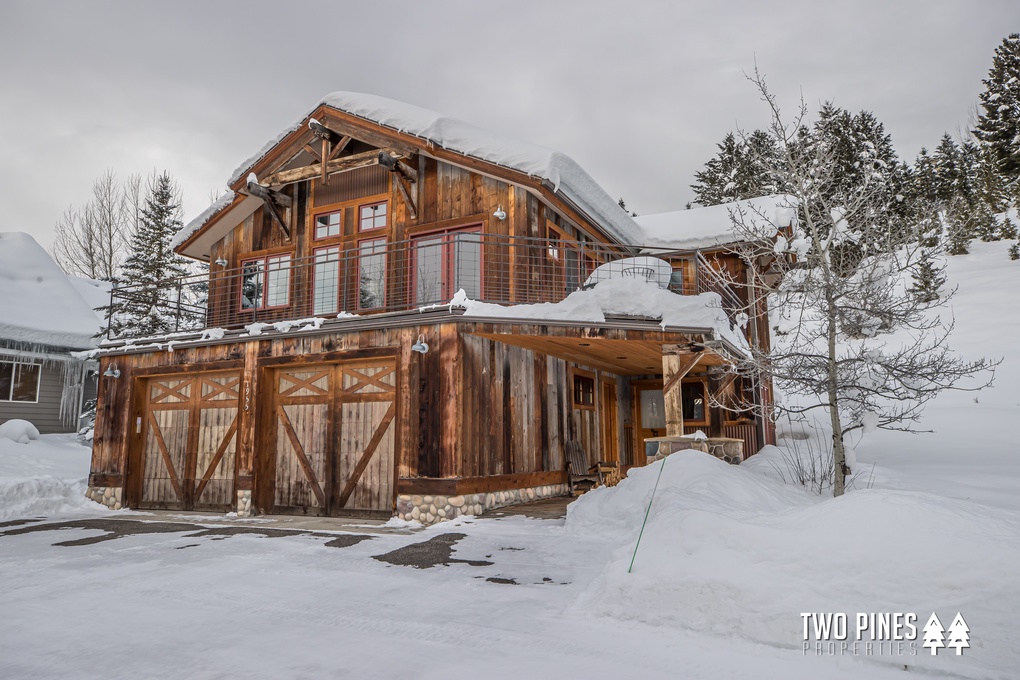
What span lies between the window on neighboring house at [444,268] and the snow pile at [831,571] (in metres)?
6.96

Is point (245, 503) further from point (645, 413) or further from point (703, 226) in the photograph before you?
point (703, 226)

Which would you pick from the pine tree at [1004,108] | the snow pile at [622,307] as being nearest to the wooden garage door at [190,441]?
the snow pile at [622,307]

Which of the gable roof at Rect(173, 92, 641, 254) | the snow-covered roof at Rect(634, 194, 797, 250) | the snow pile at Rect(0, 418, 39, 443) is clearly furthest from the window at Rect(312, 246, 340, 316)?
the snow pile at Rect(0, 418, 39, 443)

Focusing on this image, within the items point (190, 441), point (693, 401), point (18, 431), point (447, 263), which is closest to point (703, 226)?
point (693, 401)

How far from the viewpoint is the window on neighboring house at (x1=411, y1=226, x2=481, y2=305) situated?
11648mm

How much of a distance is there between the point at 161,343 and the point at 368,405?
522 cm

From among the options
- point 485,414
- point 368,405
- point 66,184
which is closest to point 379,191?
point 368,405

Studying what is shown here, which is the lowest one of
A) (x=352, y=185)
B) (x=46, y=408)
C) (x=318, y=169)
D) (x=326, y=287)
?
(x=46, y=408)

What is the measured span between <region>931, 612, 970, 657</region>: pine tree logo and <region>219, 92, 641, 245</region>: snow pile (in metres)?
8.81

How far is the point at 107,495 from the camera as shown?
1299cm

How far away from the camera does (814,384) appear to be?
25.0 feet

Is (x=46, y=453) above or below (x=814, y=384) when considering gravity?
below

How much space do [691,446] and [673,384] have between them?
1.04m

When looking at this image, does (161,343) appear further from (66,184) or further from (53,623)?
(66,184)
